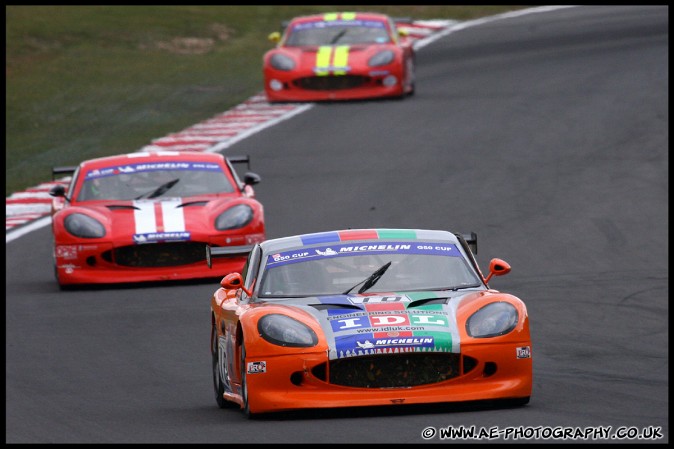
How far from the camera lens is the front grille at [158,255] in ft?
49.3

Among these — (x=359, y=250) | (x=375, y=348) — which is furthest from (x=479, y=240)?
(x=375, y=348)

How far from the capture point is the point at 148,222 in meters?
15.1

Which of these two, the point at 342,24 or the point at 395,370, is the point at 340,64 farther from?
the point at 395,370

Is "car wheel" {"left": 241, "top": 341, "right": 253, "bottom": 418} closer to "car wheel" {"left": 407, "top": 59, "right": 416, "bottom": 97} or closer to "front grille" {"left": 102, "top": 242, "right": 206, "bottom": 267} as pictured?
"front grille" {"left": 102, "top": 242, "right": 206, "bottom": 267}

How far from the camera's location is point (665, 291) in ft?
43.8

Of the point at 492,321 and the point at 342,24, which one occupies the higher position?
the point at 492,321

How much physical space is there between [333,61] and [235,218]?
32.6ft

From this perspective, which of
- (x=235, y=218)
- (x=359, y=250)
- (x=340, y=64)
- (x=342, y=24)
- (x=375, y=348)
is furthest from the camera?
(x=342, y=24)

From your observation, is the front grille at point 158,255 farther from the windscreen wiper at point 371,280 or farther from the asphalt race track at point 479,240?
the windscreen wiper at point 371,280

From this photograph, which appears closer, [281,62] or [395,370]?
[395,370]

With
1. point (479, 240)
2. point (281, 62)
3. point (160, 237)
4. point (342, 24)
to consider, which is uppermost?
point (160, 237)

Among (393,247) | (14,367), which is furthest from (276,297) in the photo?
(14,367)

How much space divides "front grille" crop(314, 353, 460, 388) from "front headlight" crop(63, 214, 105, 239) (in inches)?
273

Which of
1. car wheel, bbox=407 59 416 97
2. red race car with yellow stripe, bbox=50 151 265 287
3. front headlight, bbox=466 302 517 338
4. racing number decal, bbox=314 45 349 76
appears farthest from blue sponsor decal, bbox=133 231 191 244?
car wheel, bbox=407 59 416 97
